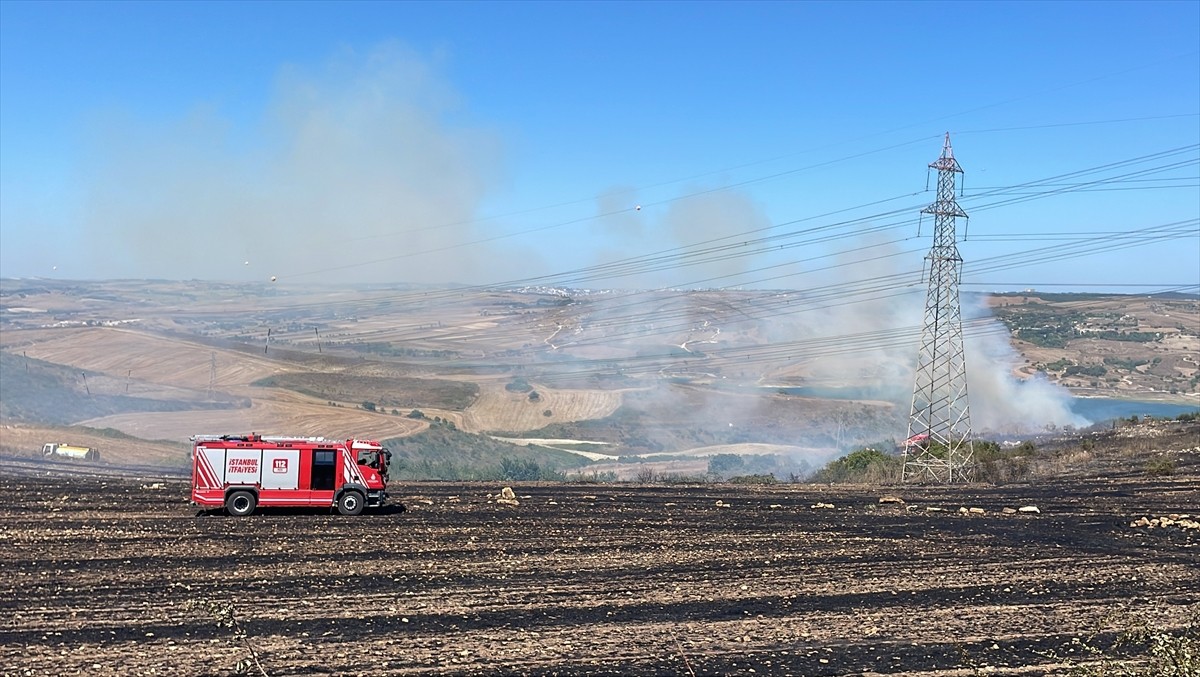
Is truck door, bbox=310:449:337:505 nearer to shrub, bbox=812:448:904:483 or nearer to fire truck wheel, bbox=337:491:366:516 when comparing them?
fire truck wheel, bbox=337:491:366:516

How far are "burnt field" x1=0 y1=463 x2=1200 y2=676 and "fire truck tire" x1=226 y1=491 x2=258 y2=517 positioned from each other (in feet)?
1.15

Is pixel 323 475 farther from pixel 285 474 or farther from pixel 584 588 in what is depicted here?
pixel 584 588

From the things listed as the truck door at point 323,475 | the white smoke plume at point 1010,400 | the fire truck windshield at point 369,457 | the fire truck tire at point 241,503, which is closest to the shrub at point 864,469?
the fire truck windshield at point 369,457

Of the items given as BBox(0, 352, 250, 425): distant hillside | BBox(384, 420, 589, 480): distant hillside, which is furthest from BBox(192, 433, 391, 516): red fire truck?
BBox(0, 352, 250, 425): distant hillside

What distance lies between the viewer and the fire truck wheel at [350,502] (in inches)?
946

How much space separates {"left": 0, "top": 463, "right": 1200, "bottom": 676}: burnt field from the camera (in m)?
12.4

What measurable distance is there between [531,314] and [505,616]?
103958 mm

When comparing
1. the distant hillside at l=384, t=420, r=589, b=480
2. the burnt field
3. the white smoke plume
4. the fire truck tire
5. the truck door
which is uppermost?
the white smoke plume

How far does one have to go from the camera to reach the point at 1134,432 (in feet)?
157

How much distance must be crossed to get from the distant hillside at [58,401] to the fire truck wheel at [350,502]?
47777 mm

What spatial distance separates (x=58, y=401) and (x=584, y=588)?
66190 mm

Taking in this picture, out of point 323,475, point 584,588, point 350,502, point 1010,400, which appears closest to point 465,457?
point 350,502

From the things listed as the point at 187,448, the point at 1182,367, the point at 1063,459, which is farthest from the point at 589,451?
the point at 1182,367

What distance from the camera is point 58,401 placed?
6988 cm
